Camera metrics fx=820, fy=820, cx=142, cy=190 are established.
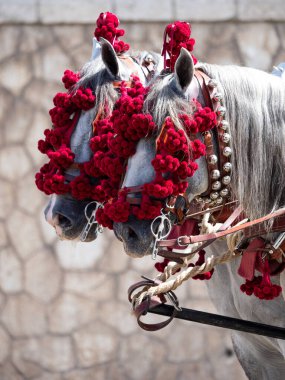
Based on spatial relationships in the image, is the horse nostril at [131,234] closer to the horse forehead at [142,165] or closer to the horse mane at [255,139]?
the horse forehead at [142,165]

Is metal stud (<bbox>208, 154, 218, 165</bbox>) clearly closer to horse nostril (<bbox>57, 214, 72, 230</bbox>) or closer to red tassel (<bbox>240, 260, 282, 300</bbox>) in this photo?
red tassel (<bbox>240, 260, 282, 300</bbox>)

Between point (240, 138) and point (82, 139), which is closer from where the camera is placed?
point (240, 138)

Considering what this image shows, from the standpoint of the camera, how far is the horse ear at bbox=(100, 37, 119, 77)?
7.61ft

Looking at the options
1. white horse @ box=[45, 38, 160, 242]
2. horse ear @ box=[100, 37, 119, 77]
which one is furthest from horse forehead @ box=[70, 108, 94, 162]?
horse ear @ box=[100, 37, 119, 77]

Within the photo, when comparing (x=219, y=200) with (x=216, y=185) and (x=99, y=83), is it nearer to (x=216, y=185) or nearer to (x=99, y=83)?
(x=216, y=185)

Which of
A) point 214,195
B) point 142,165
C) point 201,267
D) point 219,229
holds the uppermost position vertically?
point 142,165

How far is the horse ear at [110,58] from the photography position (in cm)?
232

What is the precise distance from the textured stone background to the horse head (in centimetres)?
199

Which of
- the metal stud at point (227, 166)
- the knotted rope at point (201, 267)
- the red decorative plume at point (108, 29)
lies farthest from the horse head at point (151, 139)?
the red decorative plume at point (108, 29)

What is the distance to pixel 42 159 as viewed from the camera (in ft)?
13.2

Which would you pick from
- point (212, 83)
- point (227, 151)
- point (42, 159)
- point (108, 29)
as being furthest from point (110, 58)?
point (42, 159)

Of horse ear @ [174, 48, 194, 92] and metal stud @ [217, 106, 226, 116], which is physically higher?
horse ear @ [174, 48, 194, 92]

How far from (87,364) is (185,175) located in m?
2.37

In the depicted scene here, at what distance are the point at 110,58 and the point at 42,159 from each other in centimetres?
168
